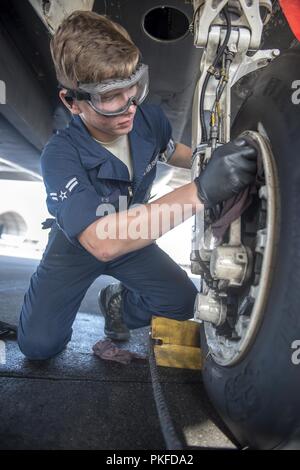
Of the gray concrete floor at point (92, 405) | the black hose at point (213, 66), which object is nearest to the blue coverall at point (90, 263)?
the gray concrete floor at point (92, 405)

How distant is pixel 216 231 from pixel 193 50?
965 millimetres

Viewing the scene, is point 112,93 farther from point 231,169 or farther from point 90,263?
point 90,263

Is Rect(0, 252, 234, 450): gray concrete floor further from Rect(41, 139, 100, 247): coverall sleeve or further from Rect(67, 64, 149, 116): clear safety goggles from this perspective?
Rect(67, 64, 149, 116): clear safety goggles

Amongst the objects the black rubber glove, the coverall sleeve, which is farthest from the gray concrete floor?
the black rubber glove

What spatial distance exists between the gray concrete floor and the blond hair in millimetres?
805

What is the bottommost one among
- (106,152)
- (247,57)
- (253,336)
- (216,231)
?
(253,336)

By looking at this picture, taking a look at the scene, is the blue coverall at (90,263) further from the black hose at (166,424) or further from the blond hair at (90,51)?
the black hose at (166,424)

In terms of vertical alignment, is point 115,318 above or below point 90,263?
below

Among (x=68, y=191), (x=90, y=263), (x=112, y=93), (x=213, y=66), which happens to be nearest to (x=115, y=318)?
(x=90, y=263)

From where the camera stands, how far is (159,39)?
1330 mm

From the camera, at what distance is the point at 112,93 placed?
87cm

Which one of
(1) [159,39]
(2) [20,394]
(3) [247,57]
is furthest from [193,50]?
(2) [20,394]

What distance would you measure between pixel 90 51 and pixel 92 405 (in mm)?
896

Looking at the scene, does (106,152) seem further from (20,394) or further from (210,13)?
(20,394)
